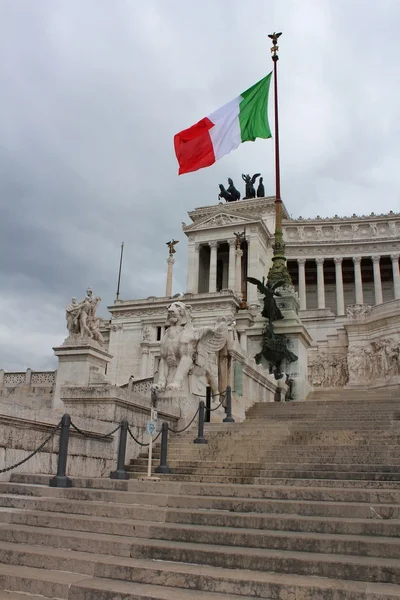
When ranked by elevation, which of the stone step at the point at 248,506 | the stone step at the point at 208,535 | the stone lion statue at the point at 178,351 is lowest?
the stone step at the point at 208,535

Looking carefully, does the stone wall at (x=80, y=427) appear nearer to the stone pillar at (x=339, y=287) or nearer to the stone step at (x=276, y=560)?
the stone step at (x=276, y=560)

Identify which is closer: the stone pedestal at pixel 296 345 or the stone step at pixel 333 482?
the stone step at pixel 333 482

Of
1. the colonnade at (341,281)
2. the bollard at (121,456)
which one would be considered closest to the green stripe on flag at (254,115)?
the bollard at (121,456)

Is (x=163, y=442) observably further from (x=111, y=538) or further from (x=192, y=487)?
(x=111, y=538)

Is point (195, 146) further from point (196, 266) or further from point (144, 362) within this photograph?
point (196, 266)

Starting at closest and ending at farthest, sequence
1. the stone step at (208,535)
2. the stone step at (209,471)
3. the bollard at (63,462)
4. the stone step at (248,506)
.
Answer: the stone step at (208,535), the stone step at (248,506), the bollard at (63,462), the stone step at (209,471)

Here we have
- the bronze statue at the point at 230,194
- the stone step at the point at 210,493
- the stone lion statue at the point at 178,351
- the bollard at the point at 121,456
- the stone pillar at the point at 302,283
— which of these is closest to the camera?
the stone step at the point at 210,493

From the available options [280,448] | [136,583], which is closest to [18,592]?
[136,583]

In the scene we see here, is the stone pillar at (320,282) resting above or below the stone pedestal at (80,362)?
above

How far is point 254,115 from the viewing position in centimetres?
2219

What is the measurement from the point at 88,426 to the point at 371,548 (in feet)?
18.2

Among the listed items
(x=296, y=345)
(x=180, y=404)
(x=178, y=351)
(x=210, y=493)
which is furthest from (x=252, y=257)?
(x=210, y=493)

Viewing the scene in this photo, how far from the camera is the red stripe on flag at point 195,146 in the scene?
2162cm

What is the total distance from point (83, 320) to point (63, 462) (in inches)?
583
